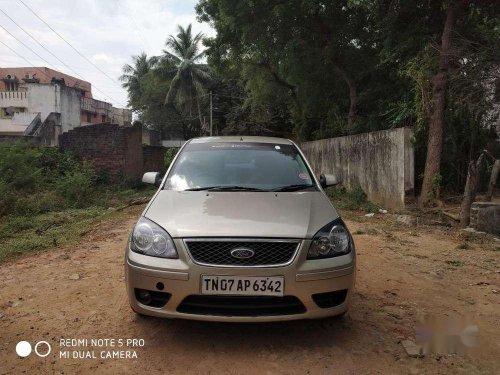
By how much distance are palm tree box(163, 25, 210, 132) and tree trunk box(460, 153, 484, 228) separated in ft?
93.6

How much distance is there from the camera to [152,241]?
2.95m

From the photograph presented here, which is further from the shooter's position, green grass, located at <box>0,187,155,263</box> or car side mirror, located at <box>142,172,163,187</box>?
green grass, located at <box>0,187,155,263</box>

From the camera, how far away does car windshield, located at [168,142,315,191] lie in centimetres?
379

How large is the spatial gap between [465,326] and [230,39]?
46.7 ft

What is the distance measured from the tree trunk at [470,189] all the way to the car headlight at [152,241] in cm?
628

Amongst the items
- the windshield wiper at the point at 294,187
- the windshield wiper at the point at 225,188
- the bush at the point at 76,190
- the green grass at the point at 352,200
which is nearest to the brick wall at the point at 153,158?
the bush at the point at 76,190

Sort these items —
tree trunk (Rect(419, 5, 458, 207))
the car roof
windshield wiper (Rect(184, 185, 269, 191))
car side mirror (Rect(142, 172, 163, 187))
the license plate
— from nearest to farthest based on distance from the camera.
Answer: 1. the license plate
2. windshield wiper (Rect(184, 185, 269, 191))
3. car side mirror (Rect(142, 172, 163, 187))
4. the car roof
5. tree trunk (Rect(419, 5, 458, 207))

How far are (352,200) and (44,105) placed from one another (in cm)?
2344

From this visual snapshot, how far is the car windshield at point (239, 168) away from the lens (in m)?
3.79

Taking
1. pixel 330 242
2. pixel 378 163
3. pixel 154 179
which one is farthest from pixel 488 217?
pixel 154 179

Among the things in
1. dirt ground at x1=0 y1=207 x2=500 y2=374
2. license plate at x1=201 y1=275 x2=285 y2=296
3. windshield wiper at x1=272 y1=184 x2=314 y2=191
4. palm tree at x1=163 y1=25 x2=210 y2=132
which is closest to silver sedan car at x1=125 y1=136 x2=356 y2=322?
license plate at x1=201 y1=275 x2=285 y2=296

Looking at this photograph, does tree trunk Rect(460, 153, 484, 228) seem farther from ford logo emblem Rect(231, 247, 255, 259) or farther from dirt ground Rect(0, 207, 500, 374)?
ford logo emblem Rect(231, 247, 255, 259)

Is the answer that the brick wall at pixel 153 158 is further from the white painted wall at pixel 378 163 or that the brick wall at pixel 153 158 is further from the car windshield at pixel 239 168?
the car windshield at pixel 239 168

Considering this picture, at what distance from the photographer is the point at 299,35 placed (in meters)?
14.6
